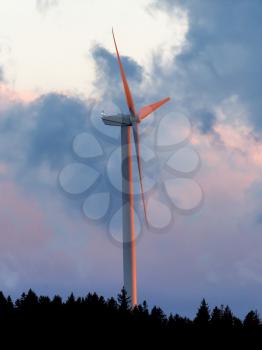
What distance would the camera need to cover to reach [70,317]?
12300cm

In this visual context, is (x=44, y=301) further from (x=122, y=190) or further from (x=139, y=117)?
(x=139, y=117)

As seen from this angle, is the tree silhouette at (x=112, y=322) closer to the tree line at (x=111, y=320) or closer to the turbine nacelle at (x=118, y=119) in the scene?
the tree line at (x=111, y=320)

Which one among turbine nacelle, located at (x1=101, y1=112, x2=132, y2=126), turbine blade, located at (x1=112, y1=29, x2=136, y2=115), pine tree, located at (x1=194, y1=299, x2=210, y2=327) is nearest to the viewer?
turbine blade, located at (x1=112, y1=29, x2=136, y2=115)

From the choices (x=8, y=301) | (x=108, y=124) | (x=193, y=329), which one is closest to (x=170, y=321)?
(x=193, y=329)

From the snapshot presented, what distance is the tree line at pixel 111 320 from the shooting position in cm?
12025

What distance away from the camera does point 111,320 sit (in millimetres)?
122188

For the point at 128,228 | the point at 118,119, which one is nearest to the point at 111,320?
the point at 128,228

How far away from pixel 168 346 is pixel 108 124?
4147 centimetres

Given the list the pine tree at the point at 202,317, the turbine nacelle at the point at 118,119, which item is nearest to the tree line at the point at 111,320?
the pine tree at the point at 202,317

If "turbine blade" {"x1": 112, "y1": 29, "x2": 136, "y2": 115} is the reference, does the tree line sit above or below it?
below

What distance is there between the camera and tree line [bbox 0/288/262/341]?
120 meters

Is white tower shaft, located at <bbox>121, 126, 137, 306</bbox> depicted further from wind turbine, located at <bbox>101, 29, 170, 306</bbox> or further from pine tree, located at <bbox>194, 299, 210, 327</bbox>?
pine tree, located at <bbox>194, 299, 210, 327</bbox>

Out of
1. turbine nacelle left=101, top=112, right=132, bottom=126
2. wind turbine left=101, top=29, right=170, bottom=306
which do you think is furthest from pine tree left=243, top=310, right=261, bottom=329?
turbine nacelle left=101, top=112, right=132, bottom=126

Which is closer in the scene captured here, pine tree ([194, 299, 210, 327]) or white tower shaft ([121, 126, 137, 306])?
white tower shaft ([121, 126, 137, 306])
